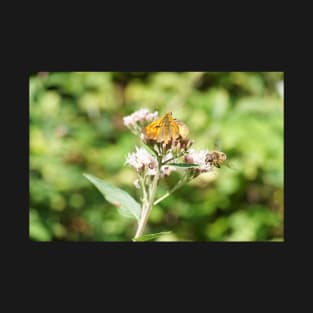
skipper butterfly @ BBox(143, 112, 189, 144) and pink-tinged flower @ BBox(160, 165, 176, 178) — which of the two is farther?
pink-tinged flower @ BBox(160, 165, 176, 178)

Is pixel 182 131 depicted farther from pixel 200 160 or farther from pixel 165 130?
pixel 200 160

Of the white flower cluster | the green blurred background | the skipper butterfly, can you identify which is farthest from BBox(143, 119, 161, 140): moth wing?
the green blurred background

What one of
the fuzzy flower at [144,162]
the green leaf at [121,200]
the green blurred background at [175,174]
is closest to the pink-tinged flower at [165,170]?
the fuzzy flower at [144,162]

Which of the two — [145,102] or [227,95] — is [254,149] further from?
[145,102]

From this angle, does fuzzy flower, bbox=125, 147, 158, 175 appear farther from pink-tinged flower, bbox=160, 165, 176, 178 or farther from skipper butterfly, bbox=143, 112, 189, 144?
skipper butterfly, bbox=143, 112, 189, 144

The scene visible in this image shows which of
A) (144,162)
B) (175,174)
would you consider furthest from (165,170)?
(175,174)

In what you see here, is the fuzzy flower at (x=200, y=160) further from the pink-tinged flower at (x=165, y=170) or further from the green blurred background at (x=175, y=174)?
the green blurred background at (x=175, y=174)
